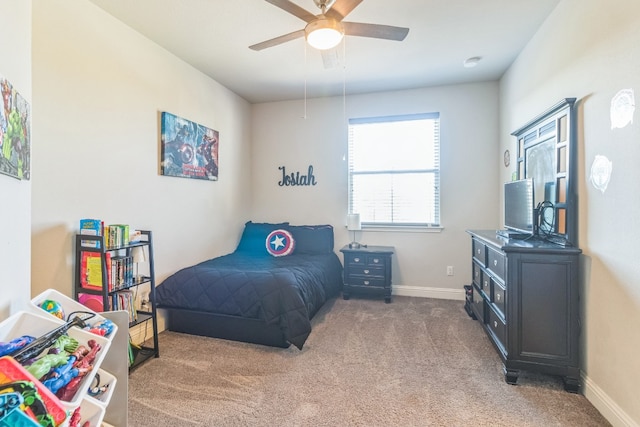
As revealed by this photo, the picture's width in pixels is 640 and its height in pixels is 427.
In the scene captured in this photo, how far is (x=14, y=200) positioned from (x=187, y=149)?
213 centimetres

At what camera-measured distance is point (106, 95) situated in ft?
7.83

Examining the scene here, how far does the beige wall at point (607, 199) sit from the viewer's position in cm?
158

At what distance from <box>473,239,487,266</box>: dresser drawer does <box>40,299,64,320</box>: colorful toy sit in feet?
9.44

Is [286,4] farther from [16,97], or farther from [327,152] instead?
[327,152]

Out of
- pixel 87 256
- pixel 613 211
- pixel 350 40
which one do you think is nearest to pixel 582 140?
pixel 613 211

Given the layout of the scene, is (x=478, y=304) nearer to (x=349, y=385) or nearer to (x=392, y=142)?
(x=349, y=385)

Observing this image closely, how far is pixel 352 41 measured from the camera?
279 centimetres

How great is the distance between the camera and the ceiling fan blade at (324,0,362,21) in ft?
5.75

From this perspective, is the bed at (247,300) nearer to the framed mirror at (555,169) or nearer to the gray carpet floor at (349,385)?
the gray carpet floor at (349,385)

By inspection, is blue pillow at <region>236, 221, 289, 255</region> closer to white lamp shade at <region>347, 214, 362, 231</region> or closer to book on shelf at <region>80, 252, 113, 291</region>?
white lamp shade at <region>347, 214, 362, 231</region>

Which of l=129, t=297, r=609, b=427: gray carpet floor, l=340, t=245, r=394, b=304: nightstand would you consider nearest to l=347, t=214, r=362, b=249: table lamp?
l=340, t=245, r=394, b=304: nightstand

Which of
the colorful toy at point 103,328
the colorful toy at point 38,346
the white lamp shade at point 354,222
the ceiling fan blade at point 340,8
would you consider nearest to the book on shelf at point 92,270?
the colorful toy at point 103,328

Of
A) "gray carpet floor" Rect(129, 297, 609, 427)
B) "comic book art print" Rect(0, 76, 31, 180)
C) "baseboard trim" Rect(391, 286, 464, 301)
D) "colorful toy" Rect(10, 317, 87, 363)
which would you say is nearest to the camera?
"colorful toy" Rect(10, 317, 87, 363)

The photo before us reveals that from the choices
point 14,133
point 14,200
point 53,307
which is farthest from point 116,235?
point 14,133
